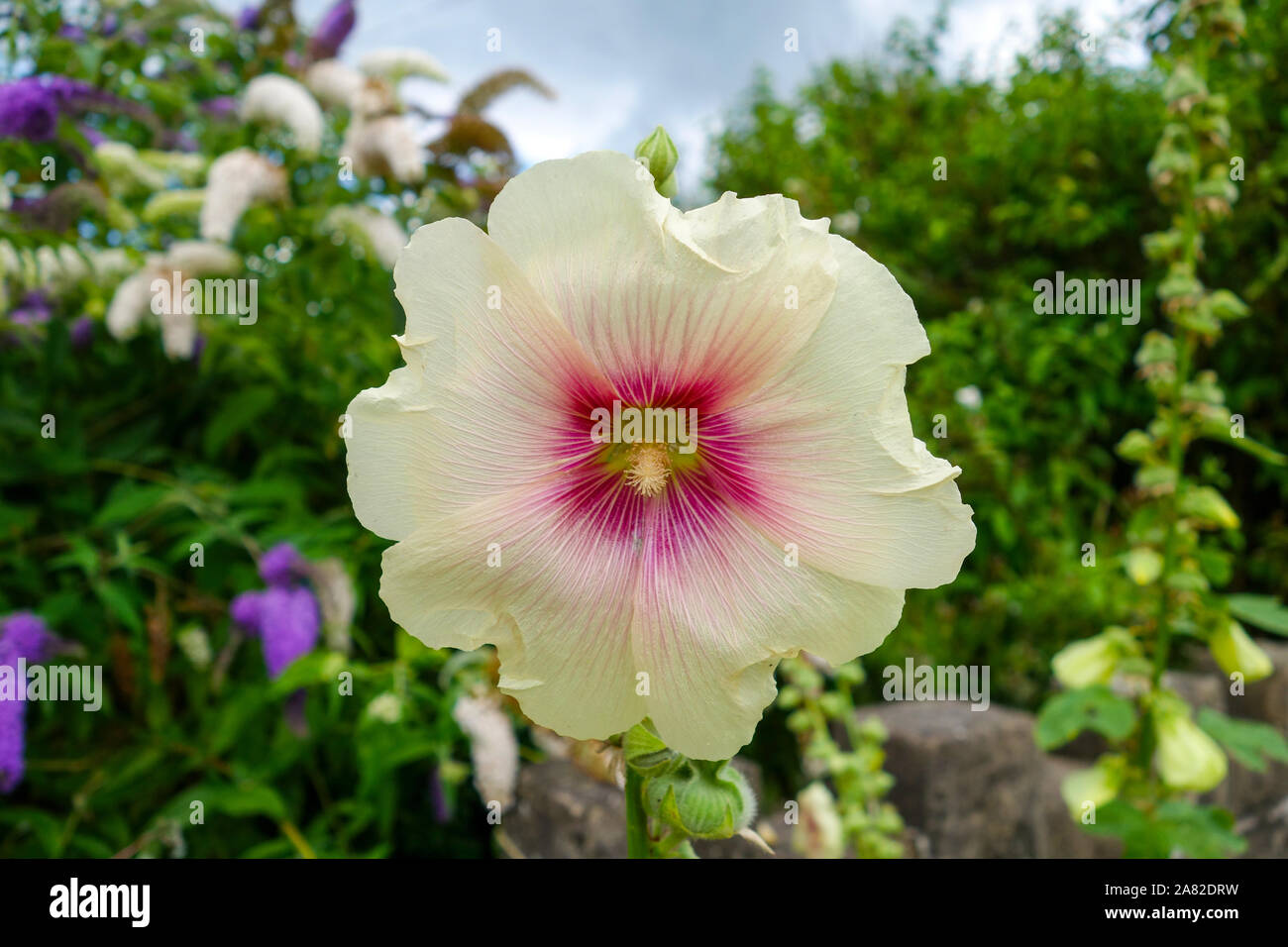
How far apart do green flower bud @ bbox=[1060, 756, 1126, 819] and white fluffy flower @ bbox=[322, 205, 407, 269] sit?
1234mm

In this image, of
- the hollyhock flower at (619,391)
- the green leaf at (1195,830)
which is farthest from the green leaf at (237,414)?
the green leaf at (1195,830)

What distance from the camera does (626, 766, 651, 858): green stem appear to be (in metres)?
0.39

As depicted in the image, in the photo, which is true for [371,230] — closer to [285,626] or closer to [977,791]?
[285,626]

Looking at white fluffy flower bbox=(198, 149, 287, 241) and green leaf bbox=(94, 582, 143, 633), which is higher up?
white fluffy flower bbox=(198, 149, 287, 241)

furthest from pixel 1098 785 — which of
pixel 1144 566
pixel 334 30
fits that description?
pixel 334 30

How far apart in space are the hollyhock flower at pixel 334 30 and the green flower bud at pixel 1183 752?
5.56ft

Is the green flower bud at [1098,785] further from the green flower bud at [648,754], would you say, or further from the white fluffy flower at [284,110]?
the white fluffy flower at [284,110]

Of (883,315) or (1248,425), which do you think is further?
(1248,425)

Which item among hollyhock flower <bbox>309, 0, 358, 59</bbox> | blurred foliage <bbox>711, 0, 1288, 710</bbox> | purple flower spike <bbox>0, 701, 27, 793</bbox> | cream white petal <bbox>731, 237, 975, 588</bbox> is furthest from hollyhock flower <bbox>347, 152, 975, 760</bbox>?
blurred foliage <bbox>711, 0, 1288, 710</bbox>

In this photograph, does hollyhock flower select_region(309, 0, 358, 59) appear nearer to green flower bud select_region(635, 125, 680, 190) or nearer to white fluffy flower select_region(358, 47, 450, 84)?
white fluffy flower select_region(358, 47, 450, 84)

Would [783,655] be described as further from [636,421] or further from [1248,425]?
[1248,425]
